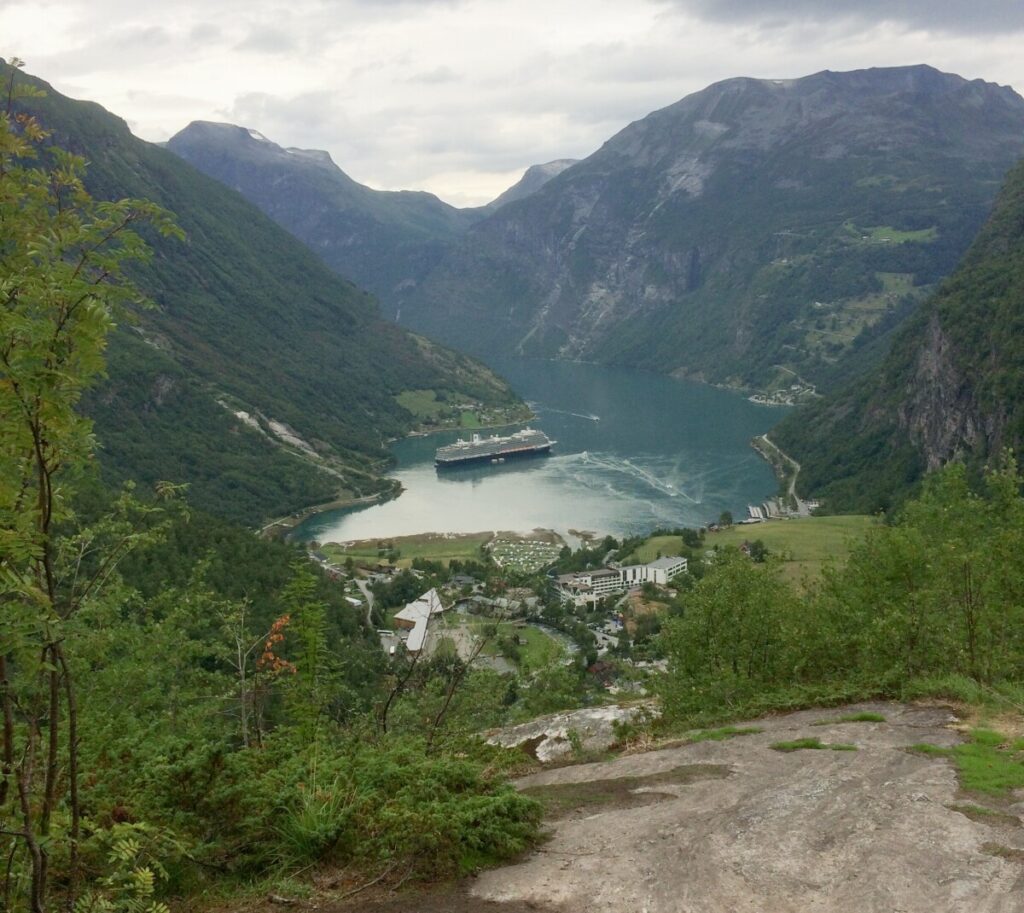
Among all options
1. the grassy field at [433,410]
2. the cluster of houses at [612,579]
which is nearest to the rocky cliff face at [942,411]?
the cluster of houses at [612,579]

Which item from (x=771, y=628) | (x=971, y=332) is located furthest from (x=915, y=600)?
(x=971, y=332)

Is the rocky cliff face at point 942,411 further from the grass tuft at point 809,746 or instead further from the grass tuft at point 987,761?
the grass tuft at point 809,746

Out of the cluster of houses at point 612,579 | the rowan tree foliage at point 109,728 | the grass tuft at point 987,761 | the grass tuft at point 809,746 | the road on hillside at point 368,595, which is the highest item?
the rowan tree foliage at point 109,728

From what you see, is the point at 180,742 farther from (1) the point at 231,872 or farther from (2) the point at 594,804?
(2) the point at 594,804

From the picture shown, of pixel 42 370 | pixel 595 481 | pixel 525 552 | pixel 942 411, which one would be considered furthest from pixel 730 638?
pixel 942 411

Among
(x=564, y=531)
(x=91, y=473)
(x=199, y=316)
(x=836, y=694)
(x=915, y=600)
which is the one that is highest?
(x=199, y=316)

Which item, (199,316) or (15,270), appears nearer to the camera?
(15,270)

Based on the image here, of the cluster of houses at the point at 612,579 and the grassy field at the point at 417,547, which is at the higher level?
the grassy field at the point at 417,547
